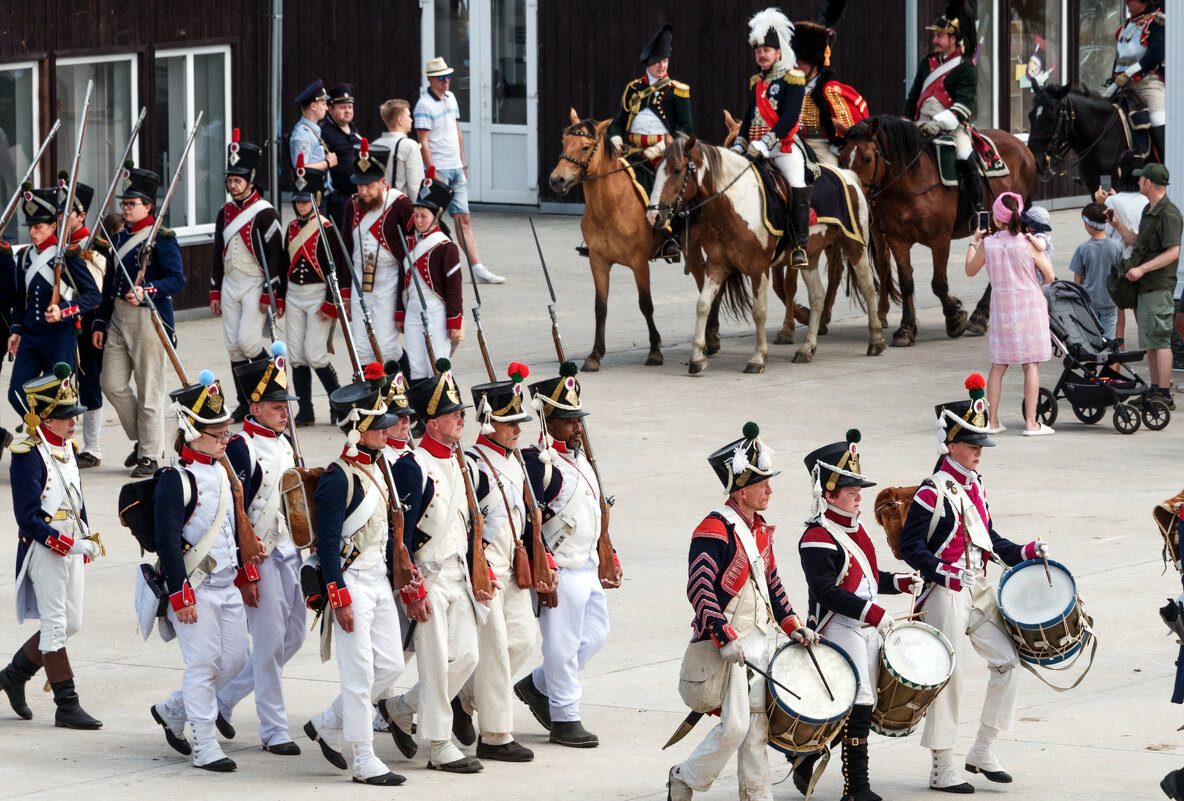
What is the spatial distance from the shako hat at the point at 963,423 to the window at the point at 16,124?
40.8 feet

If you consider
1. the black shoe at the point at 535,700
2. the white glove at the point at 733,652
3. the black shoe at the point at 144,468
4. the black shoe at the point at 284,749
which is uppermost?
the white glove at the point at 733,652

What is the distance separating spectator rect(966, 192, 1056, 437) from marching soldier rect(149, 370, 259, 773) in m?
8.14

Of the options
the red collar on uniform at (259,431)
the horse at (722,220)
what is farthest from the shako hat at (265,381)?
the horse at (722,220)

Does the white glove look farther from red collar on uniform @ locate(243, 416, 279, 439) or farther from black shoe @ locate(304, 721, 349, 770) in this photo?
red collar on uniform @ locate(243, 416, 279, 439)

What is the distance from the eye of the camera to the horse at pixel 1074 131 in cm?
2238

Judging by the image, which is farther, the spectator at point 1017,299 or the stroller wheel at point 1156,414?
the stroller wheel at point 1156,414

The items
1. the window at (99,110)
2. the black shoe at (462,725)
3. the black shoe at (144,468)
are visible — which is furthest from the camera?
the window at (99,110)

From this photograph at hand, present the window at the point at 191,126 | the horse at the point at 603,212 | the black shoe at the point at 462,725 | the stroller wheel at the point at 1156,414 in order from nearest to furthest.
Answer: the black shoe at the point at 462,725
the stroller wheel at the point at 1156,414
the horse at the point at 603,212
the window at the point at 191,126

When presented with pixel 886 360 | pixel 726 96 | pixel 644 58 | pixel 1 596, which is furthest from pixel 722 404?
pixel 726 96

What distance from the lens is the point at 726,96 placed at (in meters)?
27.3

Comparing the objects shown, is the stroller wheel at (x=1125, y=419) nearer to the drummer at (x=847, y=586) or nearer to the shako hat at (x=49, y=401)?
the drummer at (x=847, y=586)

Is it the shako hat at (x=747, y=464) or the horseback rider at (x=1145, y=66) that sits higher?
the horseback rider at (x=1145, y=66)

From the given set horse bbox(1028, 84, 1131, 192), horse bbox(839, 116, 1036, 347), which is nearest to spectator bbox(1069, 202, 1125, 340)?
horse bbox(839, 116, 1036, 347)

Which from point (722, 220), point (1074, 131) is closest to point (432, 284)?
point (722, 220)
